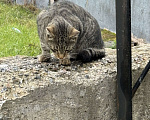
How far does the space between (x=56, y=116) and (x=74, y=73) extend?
308mm

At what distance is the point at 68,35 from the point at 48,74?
1.32ft

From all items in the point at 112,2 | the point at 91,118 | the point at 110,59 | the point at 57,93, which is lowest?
the point at 91,118

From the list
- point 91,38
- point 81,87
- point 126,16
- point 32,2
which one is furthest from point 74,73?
point 32,2

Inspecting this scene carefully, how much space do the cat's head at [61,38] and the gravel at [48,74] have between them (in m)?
0.11

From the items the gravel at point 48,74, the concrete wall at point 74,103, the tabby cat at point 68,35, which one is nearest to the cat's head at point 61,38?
the tabby cat at point 68,35

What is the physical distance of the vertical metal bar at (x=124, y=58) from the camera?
4.83 feet

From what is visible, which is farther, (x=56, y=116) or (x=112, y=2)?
(x=112, y=2)

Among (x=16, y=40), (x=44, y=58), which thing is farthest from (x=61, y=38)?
(x=16, y=40)

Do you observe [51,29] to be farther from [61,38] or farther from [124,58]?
[124,58]

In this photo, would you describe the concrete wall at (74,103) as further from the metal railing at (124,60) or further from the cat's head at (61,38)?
the cat's head at (61,38)

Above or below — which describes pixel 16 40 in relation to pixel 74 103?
above

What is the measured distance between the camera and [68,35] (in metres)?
1.89

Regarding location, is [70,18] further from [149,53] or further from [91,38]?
[149,53]

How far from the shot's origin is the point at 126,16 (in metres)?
1.47
